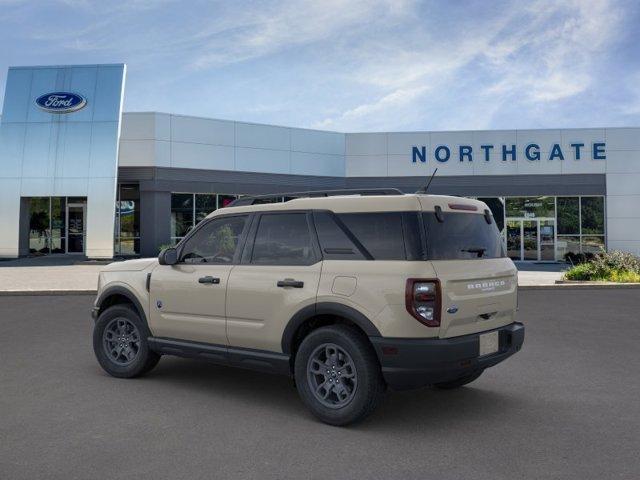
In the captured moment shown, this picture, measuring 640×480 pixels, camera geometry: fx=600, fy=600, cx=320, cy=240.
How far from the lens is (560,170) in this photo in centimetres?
3114

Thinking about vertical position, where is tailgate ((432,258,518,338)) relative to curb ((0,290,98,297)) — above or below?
above

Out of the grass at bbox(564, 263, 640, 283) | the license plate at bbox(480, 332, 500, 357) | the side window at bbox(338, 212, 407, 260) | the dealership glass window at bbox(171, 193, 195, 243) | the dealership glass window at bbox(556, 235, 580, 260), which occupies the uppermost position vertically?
the dealership glass window at bbox(171, 193, 195, 243)

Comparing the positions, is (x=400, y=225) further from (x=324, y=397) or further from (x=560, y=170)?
(x=560, y=170)

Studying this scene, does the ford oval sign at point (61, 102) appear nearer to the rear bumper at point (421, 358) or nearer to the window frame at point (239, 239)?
the window frame at point (239, 239)

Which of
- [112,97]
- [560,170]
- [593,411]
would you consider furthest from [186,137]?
[593,411]

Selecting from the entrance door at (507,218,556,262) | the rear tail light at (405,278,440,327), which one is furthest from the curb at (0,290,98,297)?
the entrance door at (507,218,556,262)

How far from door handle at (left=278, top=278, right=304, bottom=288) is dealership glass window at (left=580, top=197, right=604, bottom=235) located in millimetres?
29549

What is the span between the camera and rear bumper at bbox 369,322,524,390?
14.8 ft

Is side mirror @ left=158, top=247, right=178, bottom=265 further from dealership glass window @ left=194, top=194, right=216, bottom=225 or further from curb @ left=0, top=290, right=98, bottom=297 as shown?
dealership glass window @ left=194, top=194, right=216, bottom=225

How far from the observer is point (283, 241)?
5.41m

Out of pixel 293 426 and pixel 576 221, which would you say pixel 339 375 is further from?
pixel 576 221

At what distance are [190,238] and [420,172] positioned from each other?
26414 mm

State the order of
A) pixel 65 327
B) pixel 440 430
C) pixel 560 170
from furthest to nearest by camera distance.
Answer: pixel 560 170 < pixel 65 327 < pixel 440 430

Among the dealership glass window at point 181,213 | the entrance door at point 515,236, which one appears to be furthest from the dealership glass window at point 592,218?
the dealership glass window at point 181,213
